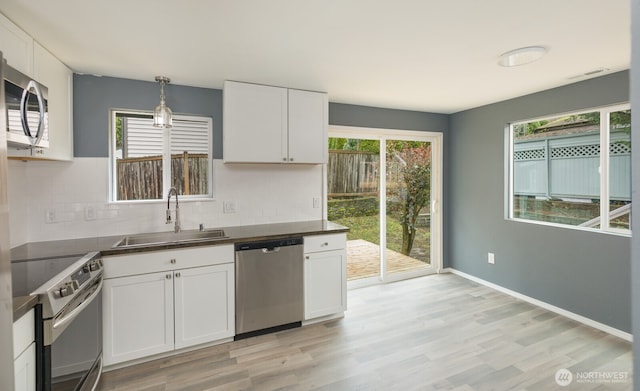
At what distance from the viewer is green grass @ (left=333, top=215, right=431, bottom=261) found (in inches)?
158

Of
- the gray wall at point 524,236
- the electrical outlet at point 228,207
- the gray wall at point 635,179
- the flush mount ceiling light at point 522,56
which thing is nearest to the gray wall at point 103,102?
the electrical outlet at point 228,207

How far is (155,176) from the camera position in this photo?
301cm

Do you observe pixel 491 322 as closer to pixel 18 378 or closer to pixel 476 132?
pixel 476 132

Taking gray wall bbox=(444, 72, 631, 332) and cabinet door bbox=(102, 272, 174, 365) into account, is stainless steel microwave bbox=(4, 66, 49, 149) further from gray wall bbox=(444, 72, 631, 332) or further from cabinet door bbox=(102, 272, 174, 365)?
gray wall bbox=(444, 72, 631, 332)

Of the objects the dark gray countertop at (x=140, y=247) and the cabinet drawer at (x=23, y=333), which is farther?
the dark gray countertop at (x=140, y=247)


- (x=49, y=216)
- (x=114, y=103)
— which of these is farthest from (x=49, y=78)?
(x=49, y=216)

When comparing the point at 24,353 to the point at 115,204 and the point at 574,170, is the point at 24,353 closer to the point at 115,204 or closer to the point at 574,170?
the point at 115,204

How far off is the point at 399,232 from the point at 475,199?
108 cm

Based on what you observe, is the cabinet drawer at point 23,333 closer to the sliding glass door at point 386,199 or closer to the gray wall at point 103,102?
the gray wall at point 103,102

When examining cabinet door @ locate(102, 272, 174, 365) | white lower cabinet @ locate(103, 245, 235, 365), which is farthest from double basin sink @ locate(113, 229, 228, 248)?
cabinet door @ locate(102, 272, 174, 365)

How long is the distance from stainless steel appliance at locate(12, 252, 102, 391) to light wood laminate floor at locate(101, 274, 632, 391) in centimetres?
44

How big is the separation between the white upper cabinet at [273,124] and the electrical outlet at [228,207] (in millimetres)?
485

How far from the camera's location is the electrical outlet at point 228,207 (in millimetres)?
3145

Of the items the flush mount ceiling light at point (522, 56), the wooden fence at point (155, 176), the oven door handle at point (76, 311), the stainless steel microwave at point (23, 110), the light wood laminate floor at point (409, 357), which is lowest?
the light wood laminate floor at point (409, 357)
